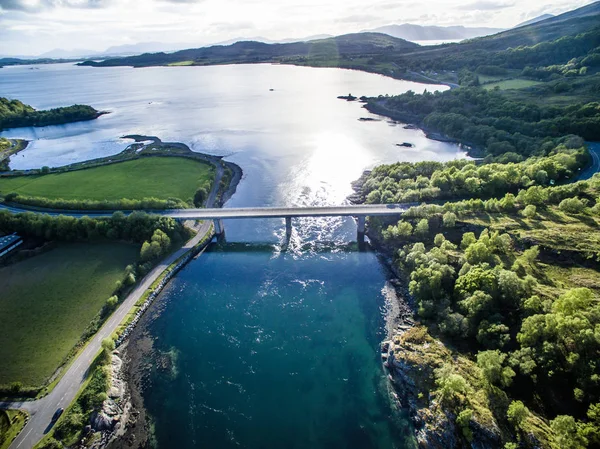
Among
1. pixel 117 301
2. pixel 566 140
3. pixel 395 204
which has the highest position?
pixel 566 140

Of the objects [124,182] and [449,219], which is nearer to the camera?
[449,219]

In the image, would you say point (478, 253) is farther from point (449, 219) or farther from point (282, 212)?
point (282, 212)

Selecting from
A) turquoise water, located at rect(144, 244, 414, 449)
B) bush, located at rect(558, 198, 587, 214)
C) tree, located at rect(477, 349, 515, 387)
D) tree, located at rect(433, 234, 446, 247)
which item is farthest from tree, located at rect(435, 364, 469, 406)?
bush, located at rect(558, 198, 587, 214)

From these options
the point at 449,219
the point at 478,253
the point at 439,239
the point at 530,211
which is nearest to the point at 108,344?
the point at 439,239

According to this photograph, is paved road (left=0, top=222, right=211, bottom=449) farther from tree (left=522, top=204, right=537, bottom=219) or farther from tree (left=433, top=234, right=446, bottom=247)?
tree (left=522, top=204, right=537, bottom=219)

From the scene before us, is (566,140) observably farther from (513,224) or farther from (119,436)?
(119,436)

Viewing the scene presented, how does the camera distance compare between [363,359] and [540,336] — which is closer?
[540,336]

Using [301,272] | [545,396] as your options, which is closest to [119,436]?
[301,272]
